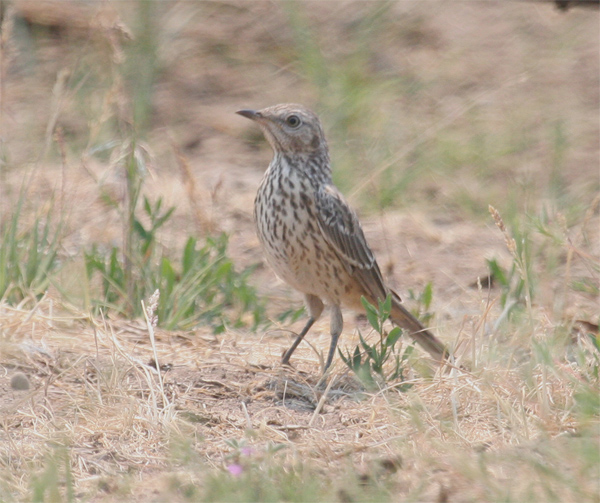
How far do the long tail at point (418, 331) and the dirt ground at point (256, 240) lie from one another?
0.51ft

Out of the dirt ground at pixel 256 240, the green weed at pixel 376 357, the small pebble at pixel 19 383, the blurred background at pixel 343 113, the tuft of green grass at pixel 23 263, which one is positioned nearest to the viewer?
the dirt ground at pixel 256 240

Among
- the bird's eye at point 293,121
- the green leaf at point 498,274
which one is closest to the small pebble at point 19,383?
the bird's eye at point 293,121

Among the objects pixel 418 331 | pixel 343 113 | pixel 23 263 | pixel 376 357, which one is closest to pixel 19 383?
pixel 23 263

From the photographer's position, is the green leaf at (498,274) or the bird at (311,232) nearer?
the bird at (311,232)

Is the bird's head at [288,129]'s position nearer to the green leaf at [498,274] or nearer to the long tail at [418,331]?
the long tail at [418,331]

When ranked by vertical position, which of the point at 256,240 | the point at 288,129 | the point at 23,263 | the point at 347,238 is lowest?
the point at 256,240

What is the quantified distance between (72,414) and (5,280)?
4.67 ft

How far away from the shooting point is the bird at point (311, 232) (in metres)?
5.11

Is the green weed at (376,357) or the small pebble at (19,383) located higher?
the green weed at (376,357)

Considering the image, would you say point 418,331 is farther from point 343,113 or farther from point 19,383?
point 343,113

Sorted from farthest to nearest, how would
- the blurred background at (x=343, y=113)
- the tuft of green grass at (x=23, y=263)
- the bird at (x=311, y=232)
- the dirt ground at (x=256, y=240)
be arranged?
the blurred background at (x=343, y=113) < the tuft of green grass at (x=23, y=263) < the bird at (x=311, y=232) < the dirt ground at (x=256, y=240)

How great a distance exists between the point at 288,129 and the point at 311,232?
65 cm

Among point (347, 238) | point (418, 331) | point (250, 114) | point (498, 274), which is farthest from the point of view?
point (498, 274)

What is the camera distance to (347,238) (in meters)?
5.27
